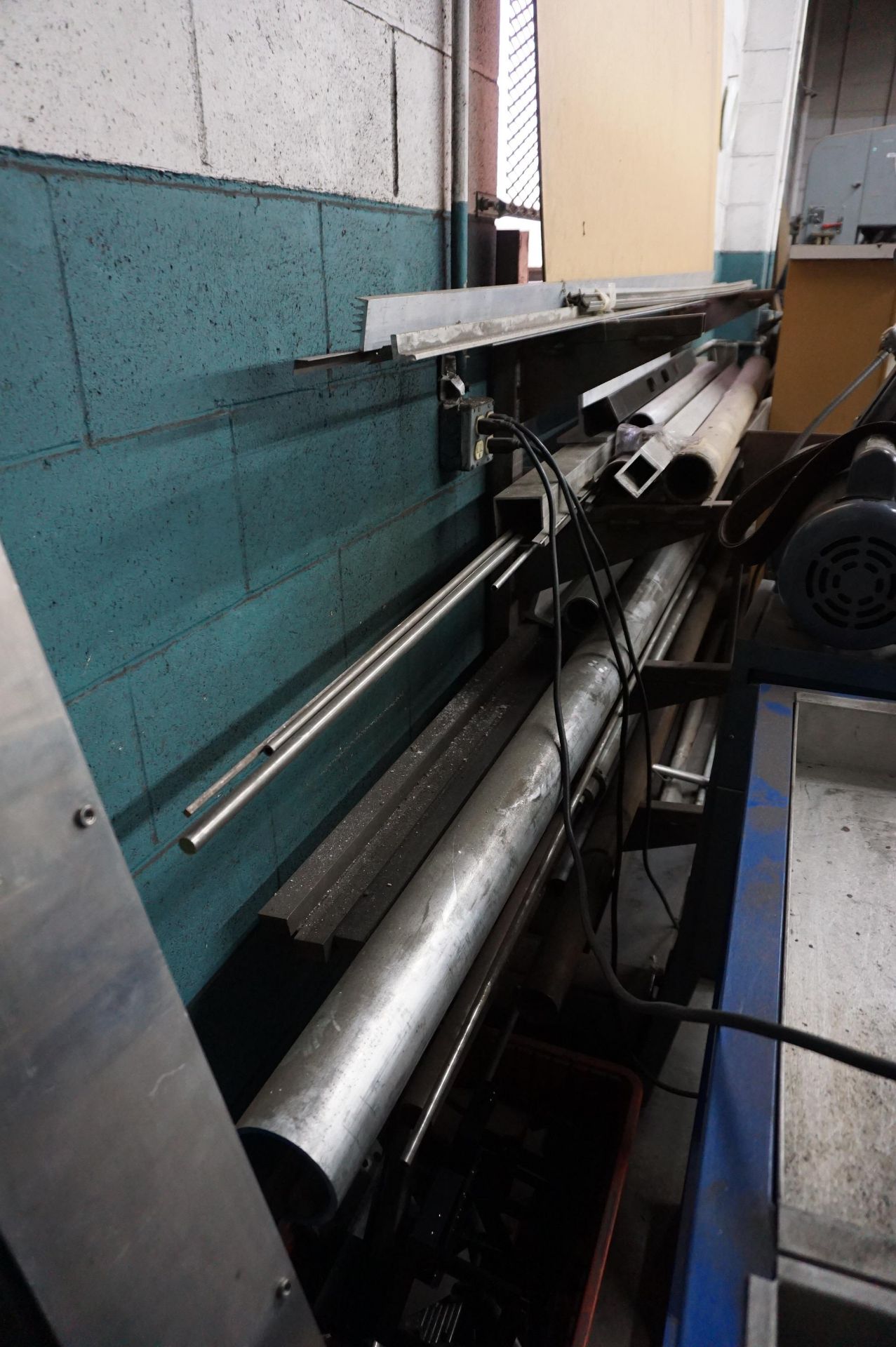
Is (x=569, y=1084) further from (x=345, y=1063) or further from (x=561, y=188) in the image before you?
(x=561, y=188)

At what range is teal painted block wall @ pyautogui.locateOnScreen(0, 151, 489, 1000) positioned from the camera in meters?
0.77

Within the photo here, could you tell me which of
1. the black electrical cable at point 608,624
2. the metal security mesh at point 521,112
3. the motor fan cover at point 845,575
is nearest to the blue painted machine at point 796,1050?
the motor fan cover at point 845,575

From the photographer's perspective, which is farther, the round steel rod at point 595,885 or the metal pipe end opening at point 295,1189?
the round steel rod at point 595,885

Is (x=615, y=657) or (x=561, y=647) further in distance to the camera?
(x=615, y=657)

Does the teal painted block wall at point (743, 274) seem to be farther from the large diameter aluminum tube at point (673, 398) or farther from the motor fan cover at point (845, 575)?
the motor fan cover at point (845, 575)

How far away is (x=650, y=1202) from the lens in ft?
4.73

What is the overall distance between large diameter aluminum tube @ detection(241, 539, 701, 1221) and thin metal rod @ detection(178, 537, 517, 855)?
225 millimetres

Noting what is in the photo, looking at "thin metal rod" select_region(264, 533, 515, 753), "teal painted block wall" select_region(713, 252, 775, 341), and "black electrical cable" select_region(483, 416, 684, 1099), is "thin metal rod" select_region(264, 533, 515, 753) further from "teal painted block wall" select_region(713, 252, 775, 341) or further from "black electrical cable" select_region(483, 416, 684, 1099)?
"teal painted block wall" select_region(713, 252, 775, 341)

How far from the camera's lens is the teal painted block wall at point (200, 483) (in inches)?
30.4

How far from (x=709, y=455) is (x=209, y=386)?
1.18m

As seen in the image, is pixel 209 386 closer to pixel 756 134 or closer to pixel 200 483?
pixel 200 483

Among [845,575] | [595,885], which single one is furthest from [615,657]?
[845,575]

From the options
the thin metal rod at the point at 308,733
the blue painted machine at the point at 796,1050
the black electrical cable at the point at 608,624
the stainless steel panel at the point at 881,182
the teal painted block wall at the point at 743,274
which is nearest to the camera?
the blue painted machine at the point at 796,1050

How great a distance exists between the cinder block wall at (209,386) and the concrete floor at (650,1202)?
0.85 metres
